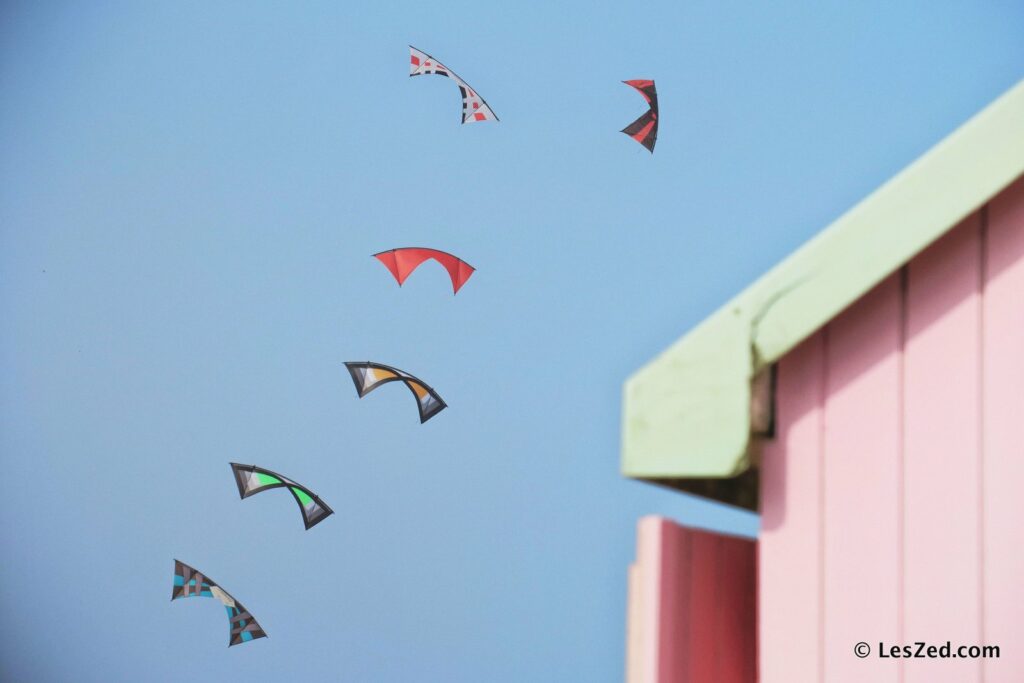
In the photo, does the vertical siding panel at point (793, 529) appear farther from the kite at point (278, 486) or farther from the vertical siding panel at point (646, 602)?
the kite at point (278, 486)

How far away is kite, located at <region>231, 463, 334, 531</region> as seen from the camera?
250 centimetres

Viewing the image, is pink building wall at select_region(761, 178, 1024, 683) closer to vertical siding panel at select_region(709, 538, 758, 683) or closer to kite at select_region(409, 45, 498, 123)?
vertical siding panel at select_region(709, 538, 758, 683)

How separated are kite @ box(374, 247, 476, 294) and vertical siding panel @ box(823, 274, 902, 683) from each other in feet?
6.01

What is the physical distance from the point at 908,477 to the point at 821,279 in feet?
0.51

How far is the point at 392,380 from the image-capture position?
8.21ft

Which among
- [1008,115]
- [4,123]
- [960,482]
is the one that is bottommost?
[960,482]

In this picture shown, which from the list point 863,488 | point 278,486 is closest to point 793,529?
point 863,488

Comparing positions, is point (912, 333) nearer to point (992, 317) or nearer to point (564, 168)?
point (992, 317)

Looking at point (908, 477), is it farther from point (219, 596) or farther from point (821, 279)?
point (219, 596)

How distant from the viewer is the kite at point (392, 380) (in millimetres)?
2482

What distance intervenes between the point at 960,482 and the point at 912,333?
11 centimetres

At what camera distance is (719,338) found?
2.10 feet

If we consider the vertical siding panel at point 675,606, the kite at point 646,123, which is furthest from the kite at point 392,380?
the vertical siding panel at point 675,606

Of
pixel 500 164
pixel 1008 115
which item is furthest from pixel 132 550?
pixel 1008 115
